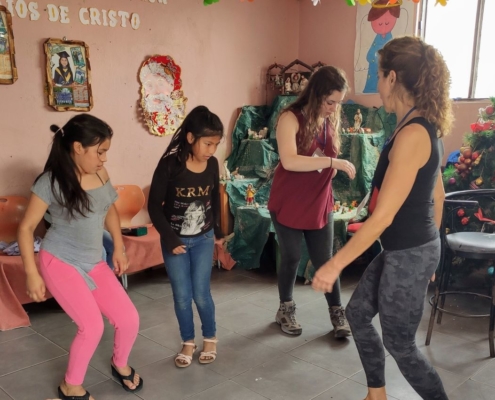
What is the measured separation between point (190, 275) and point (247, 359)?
1.81 feet

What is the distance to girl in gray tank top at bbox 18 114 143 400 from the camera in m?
1.90

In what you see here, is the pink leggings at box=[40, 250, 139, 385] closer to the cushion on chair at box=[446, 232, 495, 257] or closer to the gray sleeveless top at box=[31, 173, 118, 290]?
the gray sleeveless top at box=[31, 173, 118, 290]

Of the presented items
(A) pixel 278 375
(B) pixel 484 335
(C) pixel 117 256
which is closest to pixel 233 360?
(A) pixel 278 375

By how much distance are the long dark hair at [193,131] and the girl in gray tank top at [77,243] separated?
1.03 feet

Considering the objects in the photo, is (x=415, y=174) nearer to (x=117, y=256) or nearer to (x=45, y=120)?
(x=117, y=256)

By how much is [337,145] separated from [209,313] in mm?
1112

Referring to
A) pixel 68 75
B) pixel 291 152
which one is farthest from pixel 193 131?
pixel 68 75

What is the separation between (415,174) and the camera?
147 cm

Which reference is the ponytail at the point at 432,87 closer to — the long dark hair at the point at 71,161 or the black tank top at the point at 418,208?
the black tank top at the point at 418,208

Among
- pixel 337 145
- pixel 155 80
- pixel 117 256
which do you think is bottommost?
pixel 117 256

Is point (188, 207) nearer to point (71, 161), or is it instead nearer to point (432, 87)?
point (71, 161)

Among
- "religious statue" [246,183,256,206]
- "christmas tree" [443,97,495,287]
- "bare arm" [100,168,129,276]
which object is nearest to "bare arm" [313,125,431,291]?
"bare arm" [100,168,129,276]

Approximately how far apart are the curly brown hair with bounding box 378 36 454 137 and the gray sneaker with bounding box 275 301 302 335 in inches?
60.8

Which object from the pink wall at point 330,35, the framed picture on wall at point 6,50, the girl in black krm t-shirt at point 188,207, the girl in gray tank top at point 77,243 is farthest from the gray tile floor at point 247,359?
the pink wall at point 330,35
